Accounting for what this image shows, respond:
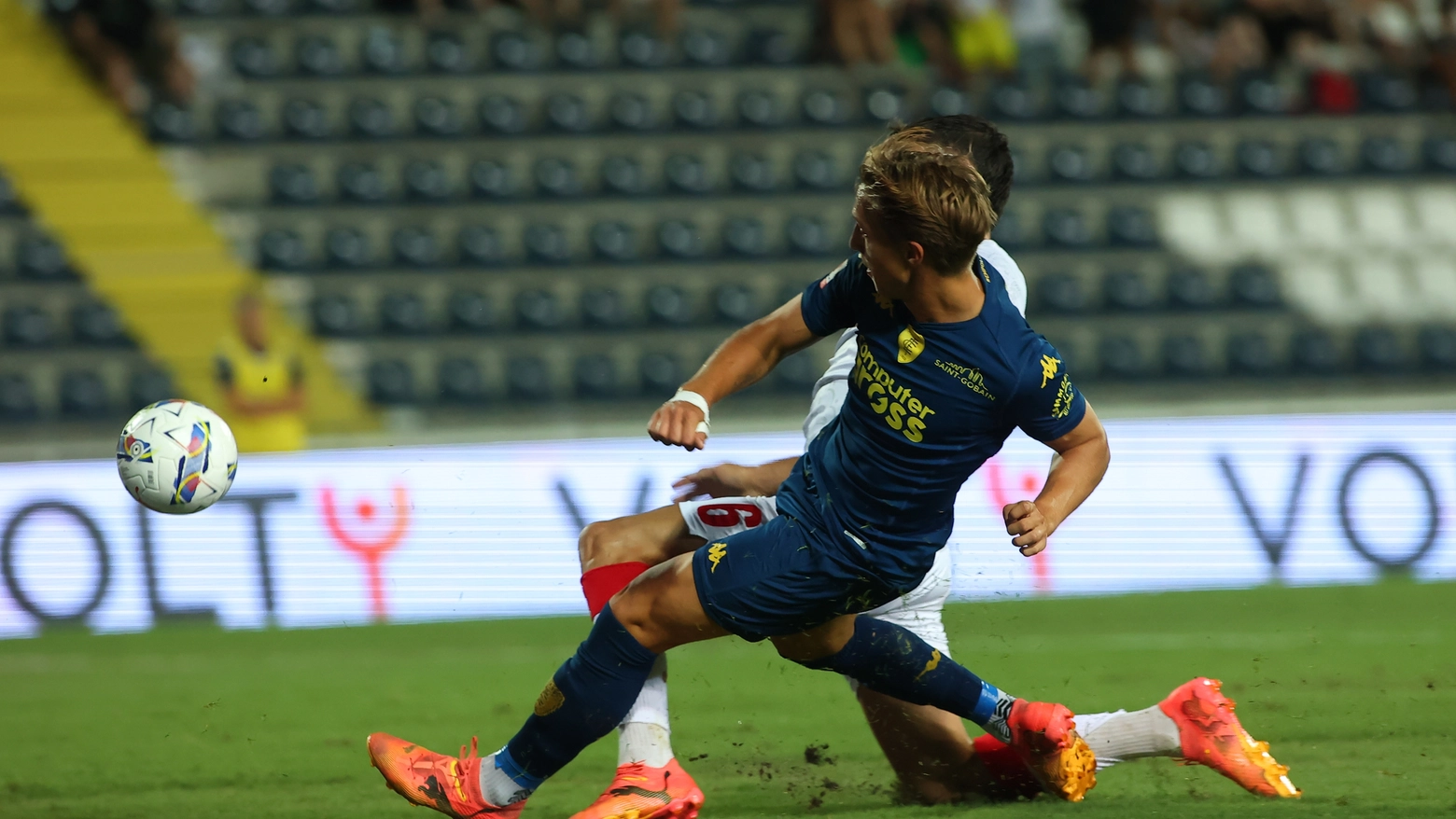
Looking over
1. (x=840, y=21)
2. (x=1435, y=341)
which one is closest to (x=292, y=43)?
(x=840, y=21)

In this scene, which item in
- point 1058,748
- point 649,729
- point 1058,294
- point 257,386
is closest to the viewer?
point 649,729

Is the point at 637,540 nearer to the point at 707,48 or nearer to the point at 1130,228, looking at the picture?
the point at 1130,228

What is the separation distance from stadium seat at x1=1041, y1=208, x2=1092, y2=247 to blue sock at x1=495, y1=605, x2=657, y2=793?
1010 cm

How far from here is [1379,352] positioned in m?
12.8

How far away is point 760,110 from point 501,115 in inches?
87.3

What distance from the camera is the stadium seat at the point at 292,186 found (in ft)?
43.3

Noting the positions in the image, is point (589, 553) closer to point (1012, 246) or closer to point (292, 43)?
point (1012, 246)

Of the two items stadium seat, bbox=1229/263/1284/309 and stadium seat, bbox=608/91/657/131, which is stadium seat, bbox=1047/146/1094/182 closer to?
stadium seat, bbox=1229/263/1284/309

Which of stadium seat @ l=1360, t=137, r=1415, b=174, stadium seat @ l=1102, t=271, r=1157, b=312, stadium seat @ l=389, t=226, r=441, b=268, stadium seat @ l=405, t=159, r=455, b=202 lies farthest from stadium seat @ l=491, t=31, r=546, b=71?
stadium seat @ l=1360, t=137, r=1415, b=174

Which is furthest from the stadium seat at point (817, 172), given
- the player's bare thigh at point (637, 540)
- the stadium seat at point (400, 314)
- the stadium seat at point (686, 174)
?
the player's bare thigh at point (637, 540)

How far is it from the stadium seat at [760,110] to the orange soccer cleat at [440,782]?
1031 cm

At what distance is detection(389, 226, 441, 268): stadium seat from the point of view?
13.0 m

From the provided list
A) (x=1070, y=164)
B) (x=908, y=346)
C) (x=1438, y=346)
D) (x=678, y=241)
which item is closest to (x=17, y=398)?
(x=678, y=241)

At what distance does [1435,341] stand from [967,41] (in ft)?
15.0
